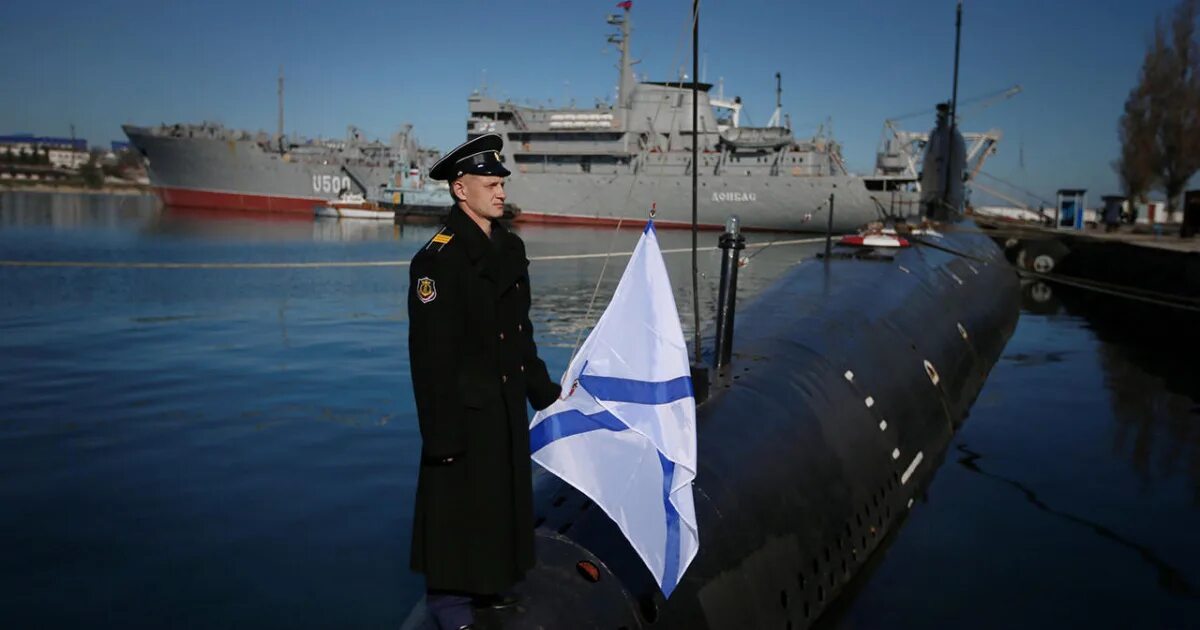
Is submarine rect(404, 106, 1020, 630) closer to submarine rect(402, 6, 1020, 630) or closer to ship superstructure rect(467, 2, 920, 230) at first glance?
submarine rect(402, 6, 1020, 630)

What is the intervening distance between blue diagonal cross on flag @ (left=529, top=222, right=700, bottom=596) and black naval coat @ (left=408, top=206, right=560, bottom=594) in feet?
1.60

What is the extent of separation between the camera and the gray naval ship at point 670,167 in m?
50.2

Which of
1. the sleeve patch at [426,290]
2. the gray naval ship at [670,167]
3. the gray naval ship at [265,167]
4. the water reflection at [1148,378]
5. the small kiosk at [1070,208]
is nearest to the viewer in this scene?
the sleeve patch at [426,290]

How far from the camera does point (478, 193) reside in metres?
2.75

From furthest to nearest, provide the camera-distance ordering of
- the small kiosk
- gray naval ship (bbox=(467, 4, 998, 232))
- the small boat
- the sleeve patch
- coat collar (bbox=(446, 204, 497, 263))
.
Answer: the small boat, gray naval ship (bbox=(467, 4, 998, 232)), the small kiosk, coat collar (bbox=(446, 204, 497, 263)), the sleeve patch

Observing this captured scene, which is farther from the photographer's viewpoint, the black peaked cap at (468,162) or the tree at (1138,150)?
the tree at (1138,150)

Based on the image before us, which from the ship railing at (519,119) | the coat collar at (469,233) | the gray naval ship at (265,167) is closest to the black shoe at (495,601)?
the coat collar at (469,233)

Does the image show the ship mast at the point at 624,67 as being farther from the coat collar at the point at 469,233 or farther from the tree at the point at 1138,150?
the coat collar at the point at 469,233

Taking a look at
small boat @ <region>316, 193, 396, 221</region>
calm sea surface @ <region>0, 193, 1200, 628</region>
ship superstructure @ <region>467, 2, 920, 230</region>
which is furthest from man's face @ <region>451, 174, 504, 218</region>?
small boat @ <region>316, 193, 396, 221</region>

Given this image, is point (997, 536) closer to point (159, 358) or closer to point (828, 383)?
point (828, 383)

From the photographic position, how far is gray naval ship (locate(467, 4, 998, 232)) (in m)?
50.2

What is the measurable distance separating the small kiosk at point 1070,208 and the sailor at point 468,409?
102ft

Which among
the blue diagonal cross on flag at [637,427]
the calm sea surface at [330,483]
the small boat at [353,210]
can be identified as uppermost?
the small boat at [353,210]

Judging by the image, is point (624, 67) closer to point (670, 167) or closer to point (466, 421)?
point (670, 167)
